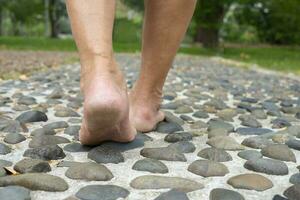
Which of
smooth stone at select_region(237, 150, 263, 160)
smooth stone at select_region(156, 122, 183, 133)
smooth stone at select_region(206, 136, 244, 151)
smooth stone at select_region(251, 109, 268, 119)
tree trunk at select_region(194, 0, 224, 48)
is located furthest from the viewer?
tree trunk at select_region(194, 0, 224, 48)

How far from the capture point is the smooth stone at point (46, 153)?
1490mm

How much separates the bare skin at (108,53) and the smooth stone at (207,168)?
0.24 metres

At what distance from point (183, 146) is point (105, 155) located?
0.29 meters

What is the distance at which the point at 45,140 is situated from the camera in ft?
5.52

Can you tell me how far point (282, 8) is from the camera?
15.9 meters

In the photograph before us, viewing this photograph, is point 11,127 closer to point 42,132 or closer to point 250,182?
point 42,132

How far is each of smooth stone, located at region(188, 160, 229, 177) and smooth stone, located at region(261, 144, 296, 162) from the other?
0.22 meters

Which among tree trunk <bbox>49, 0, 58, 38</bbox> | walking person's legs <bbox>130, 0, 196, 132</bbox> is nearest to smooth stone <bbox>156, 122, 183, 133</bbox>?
walking person's legs <bbox>130, 0, 196, 132</bbox>

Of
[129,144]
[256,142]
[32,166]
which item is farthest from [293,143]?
[32,166]

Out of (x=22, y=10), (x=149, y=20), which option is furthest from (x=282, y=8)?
(x=149, y=20)

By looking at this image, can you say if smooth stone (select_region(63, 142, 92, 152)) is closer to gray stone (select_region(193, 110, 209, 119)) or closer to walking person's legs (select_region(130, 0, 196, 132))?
walking person's legs (select_region(130, 0, 196, 132))

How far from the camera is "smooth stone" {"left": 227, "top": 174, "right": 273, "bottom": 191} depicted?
130 centimetres

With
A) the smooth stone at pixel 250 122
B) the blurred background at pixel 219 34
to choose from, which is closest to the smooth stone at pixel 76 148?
the smooth stone at pixel 250 122

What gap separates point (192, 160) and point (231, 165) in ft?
0.39
